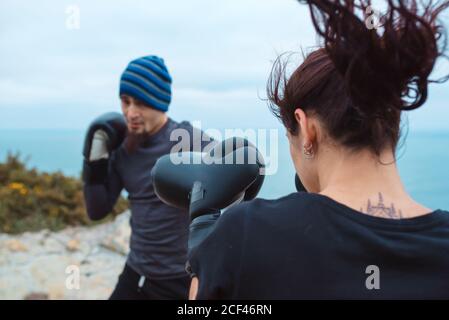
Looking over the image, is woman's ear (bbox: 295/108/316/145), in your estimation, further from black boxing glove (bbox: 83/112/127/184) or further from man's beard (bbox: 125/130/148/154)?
black boxing glove (bbox: 83/112/127/184)

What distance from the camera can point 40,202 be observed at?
20.7 ft

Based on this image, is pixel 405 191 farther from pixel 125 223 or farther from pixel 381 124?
pixel 125 223

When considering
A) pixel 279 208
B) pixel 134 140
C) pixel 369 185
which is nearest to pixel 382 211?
pixel 369 185

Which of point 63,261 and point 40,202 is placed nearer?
point 63,261

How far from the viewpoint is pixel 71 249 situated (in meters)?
5.24

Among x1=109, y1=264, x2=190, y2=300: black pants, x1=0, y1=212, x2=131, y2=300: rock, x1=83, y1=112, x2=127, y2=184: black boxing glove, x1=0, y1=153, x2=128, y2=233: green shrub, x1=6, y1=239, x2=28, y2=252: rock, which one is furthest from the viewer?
x1=0, y1=153, x2=128, y2=233: green shrub

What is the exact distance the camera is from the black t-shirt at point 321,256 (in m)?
0.87

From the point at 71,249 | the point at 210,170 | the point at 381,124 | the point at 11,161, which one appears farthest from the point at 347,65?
the point at 11,161

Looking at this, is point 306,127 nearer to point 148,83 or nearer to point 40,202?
point 148,83

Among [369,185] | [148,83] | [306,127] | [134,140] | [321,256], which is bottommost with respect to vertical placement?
[321,256]

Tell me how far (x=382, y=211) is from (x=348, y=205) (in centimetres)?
5

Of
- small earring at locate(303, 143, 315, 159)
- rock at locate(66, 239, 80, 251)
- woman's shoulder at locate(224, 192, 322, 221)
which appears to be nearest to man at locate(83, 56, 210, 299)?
small earring at locate(303, 143, 315, 159)

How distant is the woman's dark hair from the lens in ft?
3.03

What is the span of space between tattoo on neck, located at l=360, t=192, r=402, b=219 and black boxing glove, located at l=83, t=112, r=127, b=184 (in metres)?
1.85
